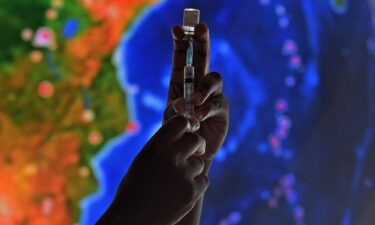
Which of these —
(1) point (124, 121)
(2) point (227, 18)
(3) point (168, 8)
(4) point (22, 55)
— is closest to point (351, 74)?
(2) point (227, 18)

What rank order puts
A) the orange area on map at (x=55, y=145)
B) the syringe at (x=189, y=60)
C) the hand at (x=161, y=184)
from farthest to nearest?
1. the orange area on map at (x=55, y=145)
2. the syringe at (x=189, y=60)
3. the hand at (x=161, y=184)

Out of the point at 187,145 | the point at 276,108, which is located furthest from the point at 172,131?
the point at 276,108

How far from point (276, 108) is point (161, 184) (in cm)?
149

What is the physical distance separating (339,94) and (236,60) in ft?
2.27

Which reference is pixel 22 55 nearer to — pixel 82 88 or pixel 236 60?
pixel 82 88

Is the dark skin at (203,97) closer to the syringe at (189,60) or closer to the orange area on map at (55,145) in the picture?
the syringe at (189,60)

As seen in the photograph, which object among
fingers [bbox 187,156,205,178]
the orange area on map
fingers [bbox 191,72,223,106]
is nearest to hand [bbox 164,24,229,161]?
fingers [bbox 191,72,223,106]

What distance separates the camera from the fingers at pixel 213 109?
70 cm

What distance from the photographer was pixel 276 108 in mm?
1934

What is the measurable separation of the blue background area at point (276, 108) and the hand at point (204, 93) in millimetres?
701

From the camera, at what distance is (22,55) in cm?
127

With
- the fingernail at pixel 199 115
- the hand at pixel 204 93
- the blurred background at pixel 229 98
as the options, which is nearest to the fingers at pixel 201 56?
the hand at pixel 204 93

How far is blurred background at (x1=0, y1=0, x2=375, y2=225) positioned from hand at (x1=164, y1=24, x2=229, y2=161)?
25.1 inches

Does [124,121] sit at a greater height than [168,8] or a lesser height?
lesser
